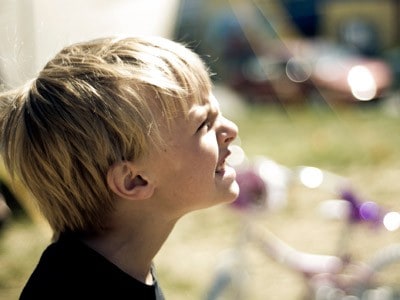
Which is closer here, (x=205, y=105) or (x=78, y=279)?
(x=78, y=279)

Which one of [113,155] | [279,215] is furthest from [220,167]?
[279,215]

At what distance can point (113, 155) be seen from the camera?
50.8 inches

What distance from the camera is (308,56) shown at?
9.80 m

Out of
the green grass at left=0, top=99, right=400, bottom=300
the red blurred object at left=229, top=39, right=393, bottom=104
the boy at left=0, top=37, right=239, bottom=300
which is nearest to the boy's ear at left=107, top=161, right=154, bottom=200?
the boy at left=0, top=37, right=239, bottom=300

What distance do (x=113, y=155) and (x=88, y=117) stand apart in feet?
0.27

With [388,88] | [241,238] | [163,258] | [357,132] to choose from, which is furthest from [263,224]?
[388,88]

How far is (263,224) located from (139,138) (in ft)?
10.5

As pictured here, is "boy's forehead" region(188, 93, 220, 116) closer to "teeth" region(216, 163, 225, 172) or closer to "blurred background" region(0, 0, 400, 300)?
"teeth" region(216, 163, 225, 172)

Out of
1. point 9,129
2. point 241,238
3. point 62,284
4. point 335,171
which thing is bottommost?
point 335,171

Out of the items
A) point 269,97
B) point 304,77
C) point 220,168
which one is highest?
point 220,168

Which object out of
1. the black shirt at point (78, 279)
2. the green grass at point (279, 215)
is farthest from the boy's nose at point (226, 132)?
the green grass at point (279, 215)

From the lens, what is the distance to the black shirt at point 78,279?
4.08 ft

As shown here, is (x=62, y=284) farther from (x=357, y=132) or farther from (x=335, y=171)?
(x=357, y=132)

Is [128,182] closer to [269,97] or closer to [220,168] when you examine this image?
[220,168]
